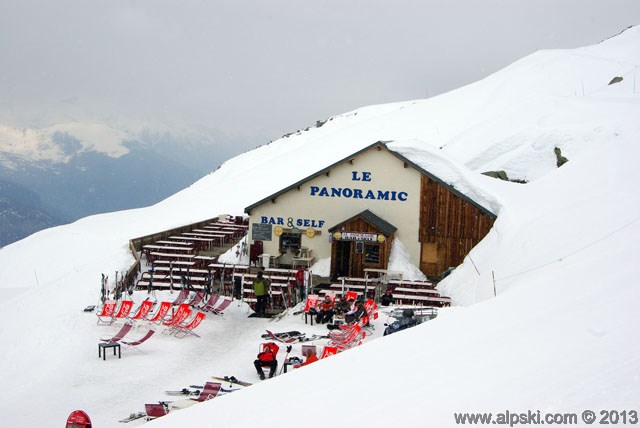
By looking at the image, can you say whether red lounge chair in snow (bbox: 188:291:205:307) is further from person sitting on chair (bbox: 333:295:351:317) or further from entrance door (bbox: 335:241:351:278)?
entrance door (bbox: 335:241:351:278)

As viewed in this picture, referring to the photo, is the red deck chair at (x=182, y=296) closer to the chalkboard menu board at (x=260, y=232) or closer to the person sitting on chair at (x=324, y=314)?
the person sitting on chair at (x=324, y=314)

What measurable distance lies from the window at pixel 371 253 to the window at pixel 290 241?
284 centimetres

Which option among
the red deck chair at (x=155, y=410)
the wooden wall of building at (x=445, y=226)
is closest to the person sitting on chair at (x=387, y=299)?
the wooden wall of building at (x=445, y=226)

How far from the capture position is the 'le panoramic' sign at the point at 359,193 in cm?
2562

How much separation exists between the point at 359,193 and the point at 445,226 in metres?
3.68

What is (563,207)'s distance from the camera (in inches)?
754

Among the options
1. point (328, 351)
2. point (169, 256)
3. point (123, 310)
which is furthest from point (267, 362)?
point (169, 256)

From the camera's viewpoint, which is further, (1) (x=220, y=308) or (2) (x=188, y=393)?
(1) (x=220, y=308)

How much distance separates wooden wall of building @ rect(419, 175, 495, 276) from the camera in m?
24.3

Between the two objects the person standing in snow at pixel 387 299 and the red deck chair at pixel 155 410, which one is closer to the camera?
the red deck chair at pixel 155 410

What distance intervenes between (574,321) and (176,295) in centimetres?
1473

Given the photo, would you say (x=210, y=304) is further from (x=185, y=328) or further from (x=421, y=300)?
(x=421, y=300)

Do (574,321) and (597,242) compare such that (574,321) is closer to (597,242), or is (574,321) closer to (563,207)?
(597,242)

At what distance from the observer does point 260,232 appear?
2667 centimetres
